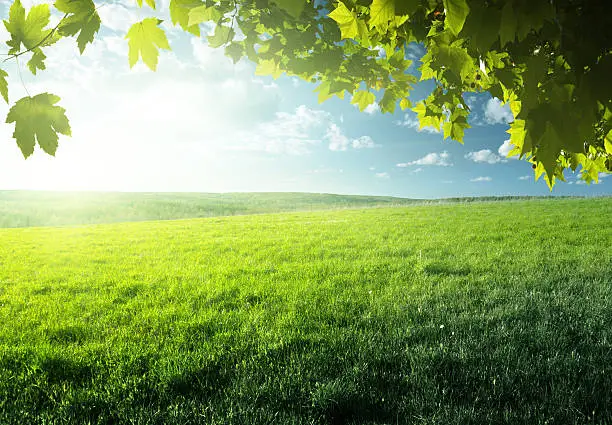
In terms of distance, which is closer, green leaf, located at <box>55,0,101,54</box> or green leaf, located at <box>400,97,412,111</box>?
green leaf, located at <box>55,0,101,54</box>

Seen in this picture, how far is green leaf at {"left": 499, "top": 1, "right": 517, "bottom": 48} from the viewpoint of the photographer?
3.85ft

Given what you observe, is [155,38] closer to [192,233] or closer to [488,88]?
[488,88]

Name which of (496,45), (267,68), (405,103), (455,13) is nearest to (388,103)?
(405,103)

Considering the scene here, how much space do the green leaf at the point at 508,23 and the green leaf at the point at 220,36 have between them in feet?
8.15

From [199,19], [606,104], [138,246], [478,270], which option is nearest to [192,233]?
[138,246]

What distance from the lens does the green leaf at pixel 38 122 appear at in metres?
1.39

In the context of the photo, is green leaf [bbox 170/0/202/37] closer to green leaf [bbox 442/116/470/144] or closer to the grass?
green leaf [bbox 442/116/470/144]

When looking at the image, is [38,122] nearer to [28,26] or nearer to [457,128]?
[28,26]

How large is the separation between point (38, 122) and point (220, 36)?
7.18 feet

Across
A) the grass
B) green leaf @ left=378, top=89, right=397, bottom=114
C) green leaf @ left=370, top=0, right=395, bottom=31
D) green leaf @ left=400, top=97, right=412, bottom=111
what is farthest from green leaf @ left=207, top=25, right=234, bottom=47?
the grass

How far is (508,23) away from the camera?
3.92 feet

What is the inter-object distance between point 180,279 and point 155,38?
6.89 m

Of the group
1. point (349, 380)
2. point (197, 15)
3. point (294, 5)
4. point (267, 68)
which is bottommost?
point (349, 380)

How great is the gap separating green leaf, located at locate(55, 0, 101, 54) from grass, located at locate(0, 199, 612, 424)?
114 inches
